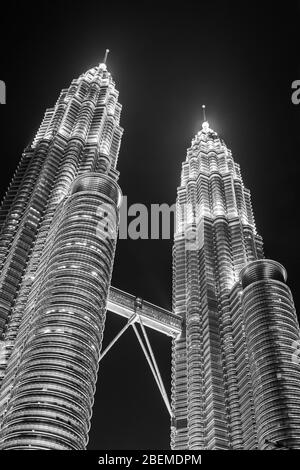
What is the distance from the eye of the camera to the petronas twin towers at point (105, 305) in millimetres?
79938

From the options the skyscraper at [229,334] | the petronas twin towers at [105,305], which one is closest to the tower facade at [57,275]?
the petronas twin towers at [105,305]

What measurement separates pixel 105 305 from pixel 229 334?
107 feet

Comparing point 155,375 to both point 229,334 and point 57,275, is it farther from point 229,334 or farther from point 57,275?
point 57,275

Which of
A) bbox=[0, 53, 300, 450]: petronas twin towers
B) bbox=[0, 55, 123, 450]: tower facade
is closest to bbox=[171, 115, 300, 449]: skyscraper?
bbox=[0, 53, 300, 450]: petronas twin towers

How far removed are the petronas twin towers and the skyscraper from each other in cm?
26

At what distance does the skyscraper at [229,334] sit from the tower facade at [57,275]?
27716 mm

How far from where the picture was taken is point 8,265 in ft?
353


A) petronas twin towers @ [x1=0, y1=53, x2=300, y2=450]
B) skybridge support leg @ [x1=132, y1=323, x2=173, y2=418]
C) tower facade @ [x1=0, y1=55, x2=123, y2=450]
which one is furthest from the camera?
skybridge support leg @ [x1=132, y1=323, x2=173, y2=418]

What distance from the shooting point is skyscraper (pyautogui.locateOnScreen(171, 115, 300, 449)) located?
9444 cm

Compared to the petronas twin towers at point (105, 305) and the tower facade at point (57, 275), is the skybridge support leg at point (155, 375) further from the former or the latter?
the tower facade at point (57, 275)

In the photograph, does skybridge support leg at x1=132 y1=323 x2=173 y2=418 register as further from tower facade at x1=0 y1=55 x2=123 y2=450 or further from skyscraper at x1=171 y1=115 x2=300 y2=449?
tower facade at x1=0 y1=55 x2=123 y2=450

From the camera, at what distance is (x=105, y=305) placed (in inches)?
3792

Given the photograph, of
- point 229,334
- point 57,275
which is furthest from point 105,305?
point 229,334
